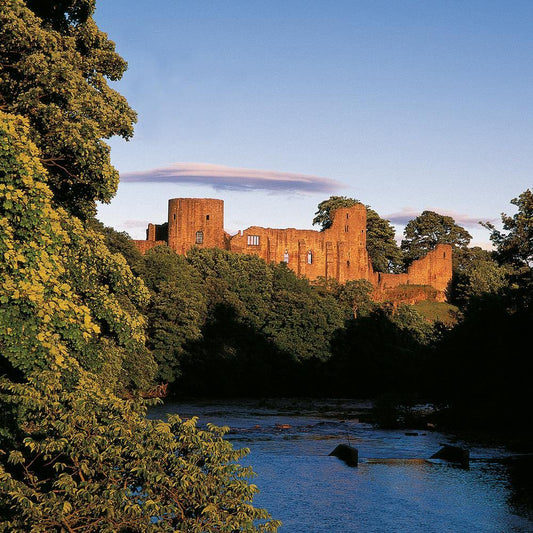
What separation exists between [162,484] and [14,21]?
32.8ft

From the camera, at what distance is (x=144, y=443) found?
11.2 metres

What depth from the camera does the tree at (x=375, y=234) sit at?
107 metres

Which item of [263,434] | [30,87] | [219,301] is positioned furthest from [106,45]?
[219,301]

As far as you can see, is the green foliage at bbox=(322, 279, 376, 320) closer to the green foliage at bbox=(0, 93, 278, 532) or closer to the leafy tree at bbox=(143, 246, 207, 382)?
the leafy tree at bbox=(143, 246, 207, 382)

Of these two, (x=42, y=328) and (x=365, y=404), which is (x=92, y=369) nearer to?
(x=42, y=328)

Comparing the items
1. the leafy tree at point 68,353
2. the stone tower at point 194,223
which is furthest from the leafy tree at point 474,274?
the leafy tree at point 68,353

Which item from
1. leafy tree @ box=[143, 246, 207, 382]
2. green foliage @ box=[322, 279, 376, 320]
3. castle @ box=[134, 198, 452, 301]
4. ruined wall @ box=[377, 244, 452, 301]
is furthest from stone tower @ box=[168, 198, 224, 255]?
leafy tree @ box=[143, 246, 207, 382]

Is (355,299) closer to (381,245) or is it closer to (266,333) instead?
(266,333)

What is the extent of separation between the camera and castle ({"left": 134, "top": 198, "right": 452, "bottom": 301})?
9562cm

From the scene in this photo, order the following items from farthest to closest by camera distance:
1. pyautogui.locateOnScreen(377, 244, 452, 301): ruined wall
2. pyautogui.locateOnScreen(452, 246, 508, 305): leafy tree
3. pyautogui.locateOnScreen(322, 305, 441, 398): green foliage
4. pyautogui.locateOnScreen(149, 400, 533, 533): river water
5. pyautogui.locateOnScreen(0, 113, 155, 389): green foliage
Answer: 1. pyautogui.locateOnScreen(377, 244, 452, 301): ruined wall
2. pyautogui.locateOnScreen(452, 246, 508, 305): leafy tree
3. pyautogui.locateOnScreen(322, 305, 441, 398): green foliage
4. pyautogui.locateOnScreen(149, 400, 533, 533): river water
5. pyautogui.locateOnScreen(0, 113, 155, 389): green foliage

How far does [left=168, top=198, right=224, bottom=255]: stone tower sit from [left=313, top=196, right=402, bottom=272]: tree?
63.2 ft

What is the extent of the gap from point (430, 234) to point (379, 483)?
284ft

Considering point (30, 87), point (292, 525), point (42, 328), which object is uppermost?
point (30, 87)

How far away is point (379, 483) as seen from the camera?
89.0ft
